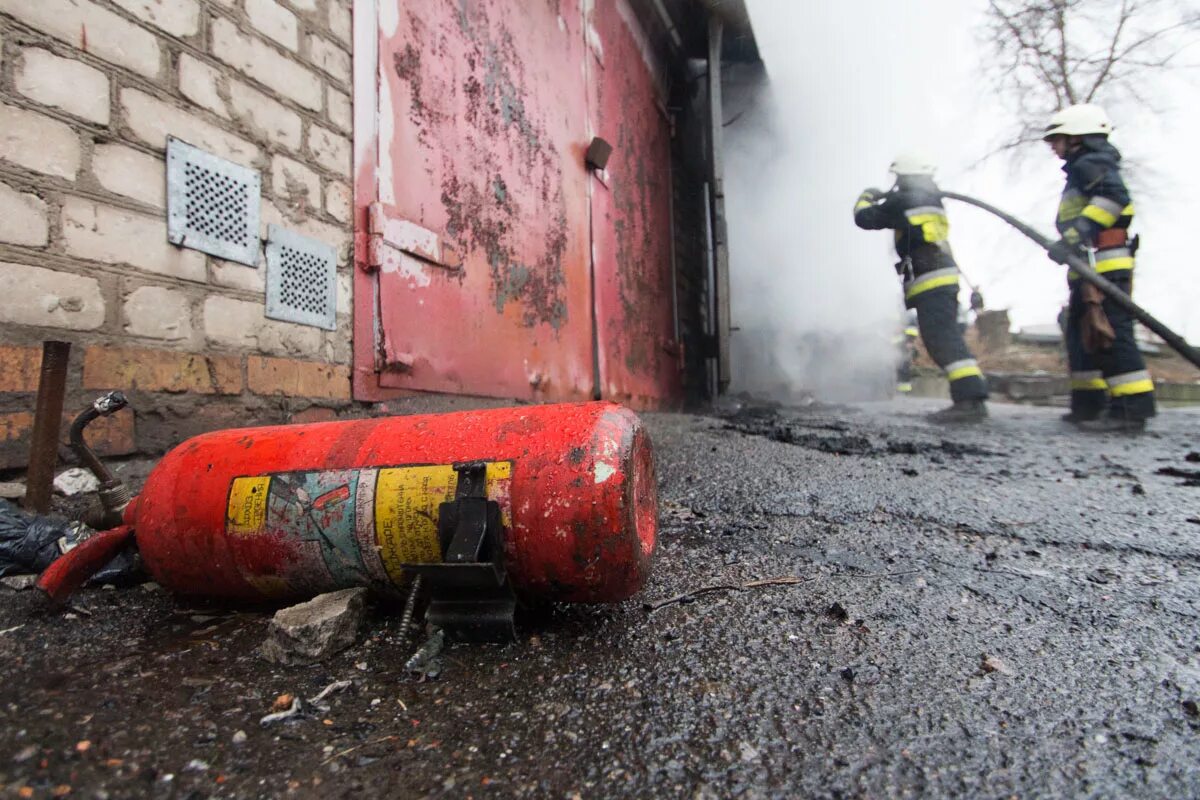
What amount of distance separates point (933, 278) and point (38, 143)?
5.90 meters

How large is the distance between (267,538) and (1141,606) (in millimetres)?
1834

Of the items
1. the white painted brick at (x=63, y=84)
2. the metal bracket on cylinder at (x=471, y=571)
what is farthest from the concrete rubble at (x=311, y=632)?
the white painted brick at (x=63, y=84)

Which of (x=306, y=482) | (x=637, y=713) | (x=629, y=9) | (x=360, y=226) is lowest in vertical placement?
(x=637, y=713)

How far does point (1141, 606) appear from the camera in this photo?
1349 millimetres

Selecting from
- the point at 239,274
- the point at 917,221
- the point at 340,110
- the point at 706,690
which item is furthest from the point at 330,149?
the point at 917,221

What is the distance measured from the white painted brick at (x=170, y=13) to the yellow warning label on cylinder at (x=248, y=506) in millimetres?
1542

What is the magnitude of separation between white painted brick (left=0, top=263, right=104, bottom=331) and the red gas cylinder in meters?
0.66

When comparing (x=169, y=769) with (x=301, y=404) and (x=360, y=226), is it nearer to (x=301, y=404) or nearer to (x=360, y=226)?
(x=301, y=404)

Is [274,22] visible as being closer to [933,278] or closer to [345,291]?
[345,291]

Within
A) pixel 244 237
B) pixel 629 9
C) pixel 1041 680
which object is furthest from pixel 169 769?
pixel 629 9

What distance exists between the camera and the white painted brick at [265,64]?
6.74 feet

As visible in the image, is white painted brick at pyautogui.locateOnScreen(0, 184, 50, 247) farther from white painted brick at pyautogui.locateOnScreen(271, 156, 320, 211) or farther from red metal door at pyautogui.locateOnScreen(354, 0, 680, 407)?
red metal door at pyautogui.locateOnScreen(354, 0, 680, 407)

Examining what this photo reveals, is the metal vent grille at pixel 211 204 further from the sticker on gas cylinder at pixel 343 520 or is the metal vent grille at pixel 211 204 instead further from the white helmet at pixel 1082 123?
the white helmet at pixel 1082 123

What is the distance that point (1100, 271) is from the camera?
4.96 m
